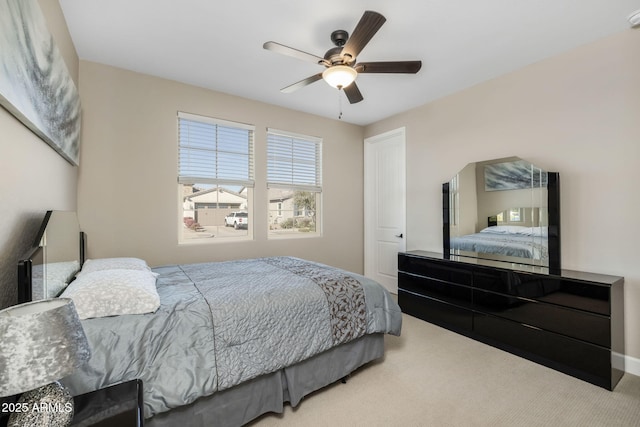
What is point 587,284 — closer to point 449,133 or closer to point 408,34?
point 449,133

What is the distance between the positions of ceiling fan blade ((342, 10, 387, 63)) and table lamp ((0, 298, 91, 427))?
6.59ft

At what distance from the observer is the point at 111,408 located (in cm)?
108

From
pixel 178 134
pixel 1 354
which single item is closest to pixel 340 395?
pixel 1 354

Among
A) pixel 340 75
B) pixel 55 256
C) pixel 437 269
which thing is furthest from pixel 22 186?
pixel 437 269

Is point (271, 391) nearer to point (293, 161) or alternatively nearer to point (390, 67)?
point (390, 67)

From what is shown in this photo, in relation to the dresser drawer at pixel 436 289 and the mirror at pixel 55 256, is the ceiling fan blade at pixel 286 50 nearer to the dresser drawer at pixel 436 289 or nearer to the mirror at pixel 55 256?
the mirror at pixel 55 256

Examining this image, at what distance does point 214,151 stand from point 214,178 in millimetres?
341

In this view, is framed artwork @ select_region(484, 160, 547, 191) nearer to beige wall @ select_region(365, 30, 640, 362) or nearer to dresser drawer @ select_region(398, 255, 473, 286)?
beige wall @ select_region(365, 30, 640, 362)

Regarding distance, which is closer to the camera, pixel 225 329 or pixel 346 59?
pixel 225 329

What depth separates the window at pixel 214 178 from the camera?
11.2ft

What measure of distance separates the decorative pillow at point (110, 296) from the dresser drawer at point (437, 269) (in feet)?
9.17

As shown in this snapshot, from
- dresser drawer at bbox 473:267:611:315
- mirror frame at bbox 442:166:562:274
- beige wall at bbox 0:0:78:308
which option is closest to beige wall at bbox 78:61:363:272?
beige wall at bbox 0:0:78:308

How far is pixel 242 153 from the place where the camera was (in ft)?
12.4

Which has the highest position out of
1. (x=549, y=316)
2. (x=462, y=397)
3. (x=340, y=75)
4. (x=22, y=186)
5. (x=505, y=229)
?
(x=340, y=75)
